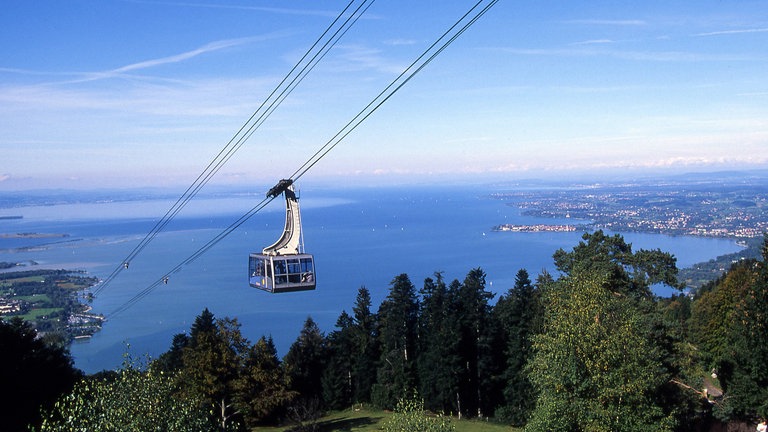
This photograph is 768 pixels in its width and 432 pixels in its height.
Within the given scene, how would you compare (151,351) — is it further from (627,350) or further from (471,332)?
(627,350)

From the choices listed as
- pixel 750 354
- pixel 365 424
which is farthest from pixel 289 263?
pixel 750 354

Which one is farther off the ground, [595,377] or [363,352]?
[595,377]

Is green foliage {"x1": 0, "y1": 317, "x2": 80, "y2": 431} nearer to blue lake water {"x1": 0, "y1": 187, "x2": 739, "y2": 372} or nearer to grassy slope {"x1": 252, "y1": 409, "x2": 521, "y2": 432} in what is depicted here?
grassy slope {"x1": 252, "y1": 409, "x2": 521, "y2": 432}

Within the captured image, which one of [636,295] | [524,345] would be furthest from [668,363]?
[524,345]

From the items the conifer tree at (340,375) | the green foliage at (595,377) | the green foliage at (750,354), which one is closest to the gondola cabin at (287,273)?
the green foliage at (595,377)

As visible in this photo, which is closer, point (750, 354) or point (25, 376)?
point (750, 354)

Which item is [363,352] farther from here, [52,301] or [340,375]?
[52,301]

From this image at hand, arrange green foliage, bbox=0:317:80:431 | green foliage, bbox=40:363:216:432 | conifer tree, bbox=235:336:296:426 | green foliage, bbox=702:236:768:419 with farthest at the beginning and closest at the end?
conifer tree, bbox=235:336:296:426 → green foliage, bbox=0:317:80:431 → green foliage, bbox=702:236:768:419 → green foliage, bbox=40:363:216:432

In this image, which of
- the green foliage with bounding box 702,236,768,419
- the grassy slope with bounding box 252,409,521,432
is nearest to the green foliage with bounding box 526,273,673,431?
the green foliage with bounding box 702,236,768,419

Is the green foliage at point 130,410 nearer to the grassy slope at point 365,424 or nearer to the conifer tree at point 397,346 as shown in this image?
the grassy slope at point 365,424
